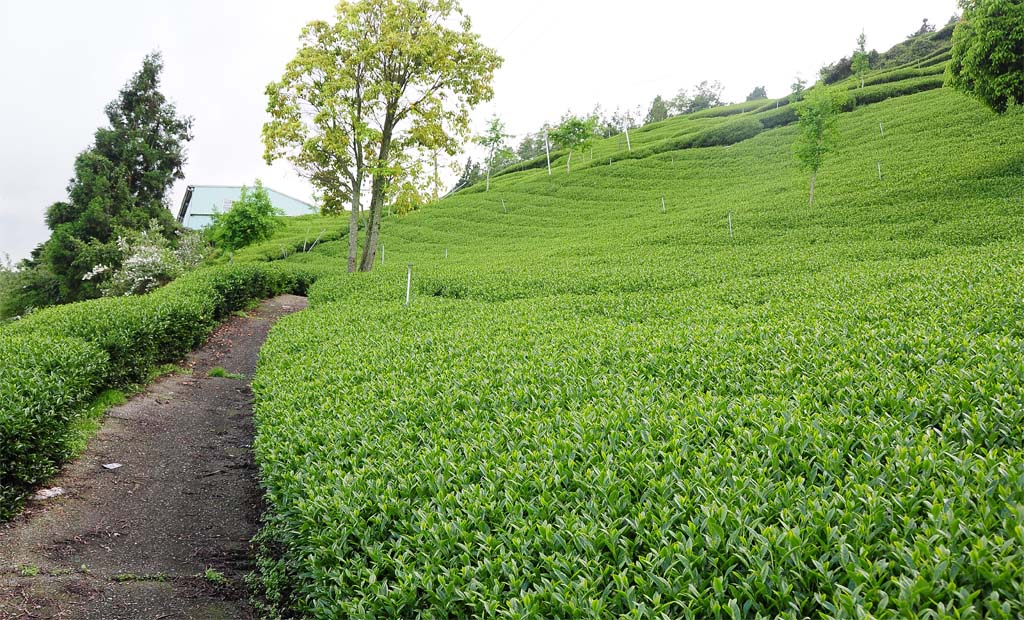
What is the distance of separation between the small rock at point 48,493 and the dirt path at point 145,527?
0.25ft

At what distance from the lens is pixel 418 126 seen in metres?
24.1

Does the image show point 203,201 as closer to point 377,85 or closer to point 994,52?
point 377,85

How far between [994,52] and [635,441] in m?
26.1

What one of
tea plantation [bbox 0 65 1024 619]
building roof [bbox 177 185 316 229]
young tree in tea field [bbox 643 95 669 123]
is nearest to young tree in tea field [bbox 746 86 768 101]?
young tree in tea field [bbox 643 95 669 123]

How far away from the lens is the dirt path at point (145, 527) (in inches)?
180

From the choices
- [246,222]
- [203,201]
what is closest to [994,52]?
[246,222]

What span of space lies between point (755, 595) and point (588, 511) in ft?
3.55

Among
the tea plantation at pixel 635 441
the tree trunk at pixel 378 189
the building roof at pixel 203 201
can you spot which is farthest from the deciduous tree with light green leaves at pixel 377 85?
the building roof at pixel 203 201

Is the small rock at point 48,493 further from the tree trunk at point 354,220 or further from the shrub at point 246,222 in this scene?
the shrub at point 246,222

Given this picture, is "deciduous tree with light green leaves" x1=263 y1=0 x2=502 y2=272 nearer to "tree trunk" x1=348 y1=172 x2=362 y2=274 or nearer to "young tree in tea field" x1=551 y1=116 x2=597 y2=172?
"tree trunk" x1=348 y1=172 x2=362 y2=274

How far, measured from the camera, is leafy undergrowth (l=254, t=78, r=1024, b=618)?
2.66m

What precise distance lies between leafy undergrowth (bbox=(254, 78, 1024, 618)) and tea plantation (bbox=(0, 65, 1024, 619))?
0.9 inches

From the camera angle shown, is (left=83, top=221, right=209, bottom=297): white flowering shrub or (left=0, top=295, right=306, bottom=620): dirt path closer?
(left=0, top=295, right=306, bottom=620): dirt path

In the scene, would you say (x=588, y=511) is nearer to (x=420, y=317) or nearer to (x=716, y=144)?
(x=420, y=317)
